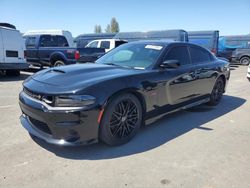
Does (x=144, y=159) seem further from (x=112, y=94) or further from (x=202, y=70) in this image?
(x=202, y=70)

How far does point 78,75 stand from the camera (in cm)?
395

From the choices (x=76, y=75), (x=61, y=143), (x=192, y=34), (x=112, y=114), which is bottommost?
(x=61, y=143)

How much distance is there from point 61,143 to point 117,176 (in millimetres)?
833

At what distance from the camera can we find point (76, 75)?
12.9ft

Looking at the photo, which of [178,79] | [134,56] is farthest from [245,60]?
[134,56]

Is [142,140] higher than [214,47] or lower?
lower

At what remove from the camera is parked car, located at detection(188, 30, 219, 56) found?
18.5 m

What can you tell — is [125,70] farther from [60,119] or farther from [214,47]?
[214,47]

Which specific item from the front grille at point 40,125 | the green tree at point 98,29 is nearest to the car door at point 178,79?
the front grille at point 40,125

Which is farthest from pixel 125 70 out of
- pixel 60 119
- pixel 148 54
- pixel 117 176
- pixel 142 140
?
pixel 117 176

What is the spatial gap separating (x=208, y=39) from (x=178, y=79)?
49.3 feet

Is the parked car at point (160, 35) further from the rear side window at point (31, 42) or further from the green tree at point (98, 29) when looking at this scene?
the green tree at point (98, 29)

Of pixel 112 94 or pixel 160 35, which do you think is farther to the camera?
pixel 160 35

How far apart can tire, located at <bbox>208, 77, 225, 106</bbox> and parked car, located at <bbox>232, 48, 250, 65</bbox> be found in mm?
15729
